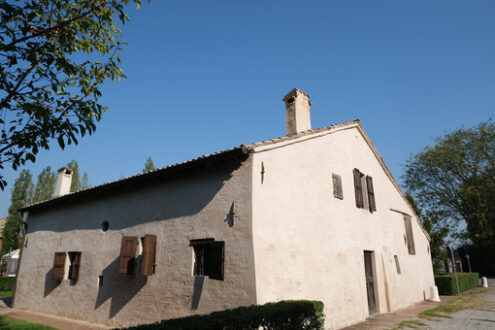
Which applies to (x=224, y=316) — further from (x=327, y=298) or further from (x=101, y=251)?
(x=101, y=251)

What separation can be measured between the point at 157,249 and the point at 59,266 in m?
5.14

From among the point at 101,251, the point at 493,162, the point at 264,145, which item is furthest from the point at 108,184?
the point at 493,162

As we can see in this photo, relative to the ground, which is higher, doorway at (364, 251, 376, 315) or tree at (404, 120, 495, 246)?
tree at (404, 120, 495, 246)

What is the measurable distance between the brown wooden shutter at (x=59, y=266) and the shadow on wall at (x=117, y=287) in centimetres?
230

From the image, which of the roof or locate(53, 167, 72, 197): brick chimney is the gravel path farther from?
locate(53, 167, 72, 197): brick chimney

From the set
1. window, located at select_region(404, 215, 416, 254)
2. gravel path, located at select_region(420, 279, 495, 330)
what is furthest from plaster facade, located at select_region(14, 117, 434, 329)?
window, located at select_region(404, 215, 416, 254)

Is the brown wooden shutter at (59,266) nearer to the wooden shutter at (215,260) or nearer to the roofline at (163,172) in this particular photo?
the roofline at (163,172)

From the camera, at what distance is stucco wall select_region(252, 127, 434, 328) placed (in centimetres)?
709

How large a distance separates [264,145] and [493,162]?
1140 inches

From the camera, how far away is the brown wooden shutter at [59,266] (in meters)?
10.8

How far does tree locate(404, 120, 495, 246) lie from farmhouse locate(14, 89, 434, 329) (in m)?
20.0

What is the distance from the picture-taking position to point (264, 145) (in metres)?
7.40

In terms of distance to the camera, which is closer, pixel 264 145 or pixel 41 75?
pixel 41 75

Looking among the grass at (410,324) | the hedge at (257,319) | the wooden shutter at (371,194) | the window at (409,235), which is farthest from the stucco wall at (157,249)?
the window at (409,235)
